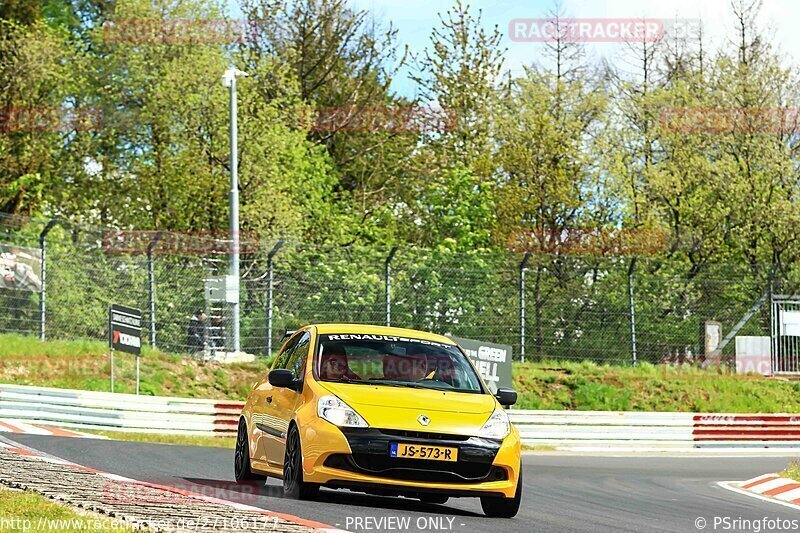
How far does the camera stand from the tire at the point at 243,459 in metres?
12.8

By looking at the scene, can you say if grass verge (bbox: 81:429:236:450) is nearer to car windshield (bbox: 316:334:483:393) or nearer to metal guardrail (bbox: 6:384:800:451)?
metal guardrail (bbox: 6:384:800:451)

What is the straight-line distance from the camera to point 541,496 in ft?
48.7

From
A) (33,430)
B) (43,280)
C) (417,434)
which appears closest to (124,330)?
(43,280)

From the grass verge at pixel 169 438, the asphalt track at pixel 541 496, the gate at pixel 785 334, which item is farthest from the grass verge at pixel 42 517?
the gate at pixel 785 334

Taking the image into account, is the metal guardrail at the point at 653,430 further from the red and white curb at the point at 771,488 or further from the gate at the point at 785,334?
the red and white curb at the point at 771,488

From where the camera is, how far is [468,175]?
44594 millimetres

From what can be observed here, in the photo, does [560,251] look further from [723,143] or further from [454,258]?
[454,258]

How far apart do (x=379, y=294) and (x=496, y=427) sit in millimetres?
19810

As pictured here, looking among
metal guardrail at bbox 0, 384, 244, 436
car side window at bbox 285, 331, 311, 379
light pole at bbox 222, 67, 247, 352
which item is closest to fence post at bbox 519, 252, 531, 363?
light pole at bbox 222, 67, 247, 352

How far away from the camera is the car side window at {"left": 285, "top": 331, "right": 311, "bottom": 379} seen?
1195 cm

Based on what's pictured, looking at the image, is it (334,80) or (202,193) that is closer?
(202,193)

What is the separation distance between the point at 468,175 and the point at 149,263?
56.2 ft

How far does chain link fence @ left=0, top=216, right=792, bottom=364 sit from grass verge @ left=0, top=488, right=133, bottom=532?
1941 centimetres

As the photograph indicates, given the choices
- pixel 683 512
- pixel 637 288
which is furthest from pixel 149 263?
pixel 683 512
